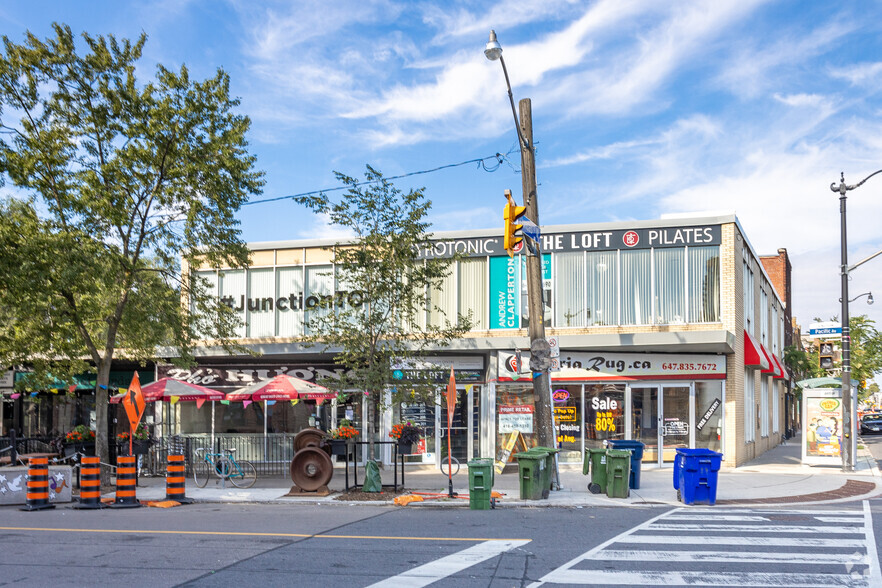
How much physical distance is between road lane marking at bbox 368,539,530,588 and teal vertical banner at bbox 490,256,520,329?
37.0 ft

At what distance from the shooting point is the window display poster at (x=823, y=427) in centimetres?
2138

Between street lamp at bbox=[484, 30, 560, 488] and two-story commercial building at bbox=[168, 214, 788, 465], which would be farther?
two-story commercial building at bbox=[168, 214, 788, 465]

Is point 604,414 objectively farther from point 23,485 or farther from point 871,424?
point 871,424

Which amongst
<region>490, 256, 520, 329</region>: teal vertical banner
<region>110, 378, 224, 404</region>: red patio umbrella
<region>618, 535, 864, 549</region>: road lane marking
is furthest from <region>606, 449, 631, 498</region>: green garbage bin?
<region>110, 378, 224, 404</region>: red patio umbrella

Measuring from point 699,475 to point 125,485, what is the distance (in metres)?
10.2

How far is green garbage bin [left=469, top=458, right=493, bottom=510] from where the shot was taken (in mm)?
13438

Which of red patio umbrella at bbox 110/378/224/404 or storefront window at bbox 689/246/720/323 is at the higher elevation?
storefront window at bbox 689/246/720/323

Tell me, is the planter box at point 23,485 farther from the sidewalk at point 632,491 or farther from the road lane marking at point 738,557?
the road lane marking at point 738,557

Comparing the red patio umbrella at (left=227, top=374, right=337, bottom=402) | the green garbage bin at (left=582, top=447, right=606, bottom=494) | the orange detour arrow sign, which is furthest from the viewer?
the red patio umbrella at (left=227, top=374, right=337, bottom=402)

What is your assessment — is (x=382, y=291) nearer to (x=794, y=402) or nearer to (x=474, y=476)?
(x=474, y=476)

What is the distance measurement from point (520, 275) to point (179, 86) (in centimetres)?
963

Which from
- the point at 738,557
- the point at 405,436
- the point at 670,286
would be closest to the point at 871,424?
the point at 670,286

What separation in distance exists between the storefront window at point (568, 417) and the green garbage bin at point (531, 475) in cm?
641

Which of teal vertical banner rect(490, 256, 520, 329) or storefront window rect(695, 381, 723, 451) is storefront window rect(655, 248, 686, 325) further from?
teal vertical banner rect(490, 256, 520, 329)
